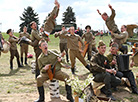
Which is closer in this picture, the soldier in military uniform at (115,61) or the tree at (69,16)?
the soldier in military uniform at (115,61)

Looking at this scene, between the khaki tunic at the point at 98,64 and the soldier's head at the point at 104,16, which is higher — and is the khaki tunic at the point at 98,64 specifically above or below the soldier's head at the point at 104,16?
below

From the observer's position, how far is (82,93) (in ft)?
14.3

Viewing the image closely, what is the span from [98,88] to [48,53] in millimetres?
1882

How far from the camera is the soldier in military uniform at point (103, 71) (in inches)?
215

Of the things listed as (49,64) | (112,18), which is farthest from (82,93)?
(112,18)

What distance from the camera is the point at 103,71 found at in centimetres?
550

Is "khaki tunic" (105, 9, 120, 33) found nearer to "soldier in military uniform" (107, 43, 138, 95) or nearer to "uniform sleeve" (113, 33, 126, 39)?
"uniform sleeve" (113, 33, 126, 39)

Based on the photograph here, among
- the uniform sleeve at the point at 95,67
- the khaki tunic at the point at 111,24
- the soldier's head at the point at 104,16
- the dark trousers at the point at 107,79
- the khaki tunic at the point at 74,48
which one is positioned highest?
the soldier's head at the point at 104,16

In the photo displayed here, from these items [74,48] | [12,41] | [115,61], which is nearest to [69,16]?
[12,41]

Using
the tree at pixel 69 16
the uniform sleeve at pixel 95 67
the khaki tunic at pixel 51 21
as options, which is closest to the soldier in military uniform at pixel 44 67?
the uniform sleeve at pixel 95 67

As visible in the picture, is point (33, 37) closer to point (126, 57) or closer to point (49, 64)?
point (49, 64)

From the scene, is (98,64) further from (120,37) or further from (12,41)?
(12,41)

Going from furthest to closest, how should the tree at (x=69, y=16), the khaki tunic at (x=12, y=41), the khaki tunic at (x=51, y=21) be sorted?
1. the tree at (x=69, y=16)
2. the khaki tunic at (x=12, y=41)
3. the khaki tunic at (x=51, y=21)

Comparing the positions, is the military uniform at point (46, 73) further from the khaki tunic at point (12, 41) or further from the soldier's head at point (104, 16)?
the khaki tunic at point (12, 41)
